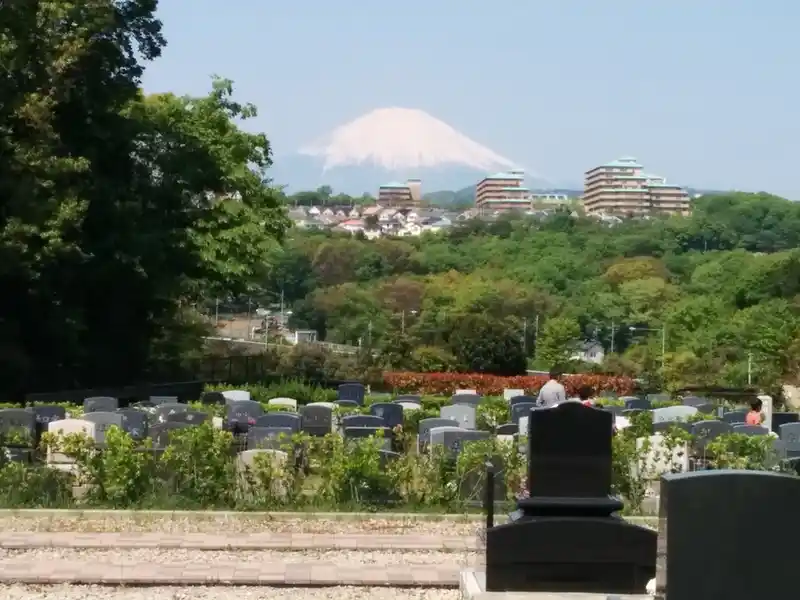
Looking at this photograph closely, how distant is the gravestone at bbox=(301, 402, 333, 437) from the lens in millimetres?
19094

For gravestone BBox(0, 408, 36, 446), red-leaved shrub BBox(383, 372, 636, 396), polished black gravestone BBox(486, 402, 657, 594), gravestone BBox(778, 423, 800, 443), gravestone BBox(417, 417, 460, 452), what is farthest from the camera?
red-leaved shrub BBox(383, 372, 636, 396)

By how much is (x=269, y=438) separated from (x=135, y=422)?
354cm

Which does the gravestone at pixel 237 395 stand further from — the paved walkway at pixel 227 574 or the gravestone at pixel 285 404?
the paved walkway at pixel 227 574

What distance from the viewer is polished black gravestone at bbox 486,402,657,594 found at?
9117mm

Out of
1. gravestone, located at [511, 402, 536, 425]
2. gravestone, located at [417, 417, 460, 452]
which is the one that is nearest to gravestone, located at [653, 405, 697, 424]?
gravestone, located at [511, 402, 536, 425]

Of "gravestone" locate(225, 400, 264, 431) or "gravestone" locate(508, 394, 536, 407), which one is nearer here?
"gravestone" locate(225, 400, 264, 431)

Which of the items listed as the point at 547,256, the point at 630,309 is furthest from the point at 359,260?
the point at 630,309

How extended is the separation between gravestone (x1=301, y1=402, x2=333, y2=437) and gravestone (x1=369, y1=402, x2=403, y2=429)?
0.84m

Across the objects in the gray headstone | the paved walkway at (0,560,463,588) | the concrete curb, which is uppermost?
the gray headstone

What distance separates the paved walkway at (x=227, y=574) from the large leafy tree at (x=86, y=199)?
17.3 metres

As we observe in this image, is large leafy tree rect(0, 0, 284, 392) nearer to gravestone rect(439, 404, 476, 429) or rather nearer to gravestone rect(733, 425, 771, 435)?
gravestone rect(439, 404, 476, 429)

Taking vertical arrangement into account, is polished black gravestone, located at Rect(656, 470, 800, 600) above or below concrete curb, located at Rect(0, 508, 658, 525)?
above

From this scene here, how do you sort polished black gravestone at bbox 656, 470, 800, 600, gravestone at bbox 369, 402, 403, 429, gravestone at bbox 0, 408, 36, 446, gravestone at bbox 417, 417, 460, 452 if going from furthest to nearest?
gravestone at bbox 369, 402, 403, 429, gravestone at bbox 417, 417, 460, 452, gravestone at bbox 0, 408, 36, 446, polished black gravestone at bbox 656, 470, 800, 600

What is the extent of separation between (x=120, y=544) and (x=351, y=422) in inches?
257
